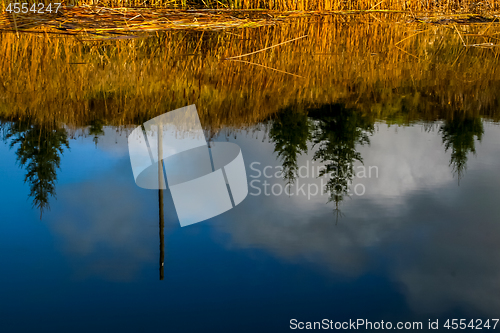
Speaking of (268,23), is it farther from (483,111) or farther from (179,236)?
(179,236)

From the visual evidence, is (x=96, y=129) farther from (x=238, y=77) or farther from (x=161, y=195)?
(x=238, y=77)

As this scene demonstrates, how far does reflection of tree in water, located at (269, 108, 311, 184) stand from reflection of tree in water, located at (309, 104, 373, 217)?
9 cm

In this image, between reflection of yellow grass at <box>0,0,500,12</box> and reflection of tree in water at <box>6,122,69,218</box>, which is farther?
reflection of yellow grass at <box>0,0,500,12</box>

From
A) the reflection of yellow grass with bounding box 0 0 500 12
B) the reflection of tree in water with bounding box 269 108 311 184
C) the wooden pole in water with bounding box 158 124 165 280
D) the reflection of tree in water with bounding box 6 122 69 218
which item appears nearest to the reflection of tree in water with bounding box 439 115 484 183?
the reflection of tree in water with bounding box 269 108 311 184

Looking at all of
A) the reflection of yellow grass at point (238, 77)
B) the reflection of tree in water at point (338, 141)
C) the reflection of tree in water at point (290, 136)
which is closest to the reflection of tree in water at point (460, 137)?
the reflection of yellow grass at point (238, 77)

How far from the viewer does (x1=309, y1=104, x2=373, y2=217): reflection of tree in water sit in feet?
12.3

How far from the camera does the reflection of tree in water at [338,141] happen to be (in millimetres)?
3734

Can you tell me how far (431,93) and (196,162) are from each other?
307cm

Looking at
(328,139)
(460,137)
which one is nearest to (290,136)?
(328,139)

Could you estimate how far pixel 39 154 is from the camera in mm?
4230

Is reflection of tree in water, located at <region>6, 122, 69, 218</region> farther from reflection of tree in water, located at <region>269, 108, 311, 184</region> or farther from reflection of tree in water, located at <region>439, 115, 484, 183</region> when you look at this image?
reflection of tree in water, located at <region>439, 115, 484, 183</region>

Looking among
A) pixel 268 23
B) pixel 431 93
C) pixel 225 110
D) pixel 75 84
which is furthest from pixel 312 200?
pixel 268 23

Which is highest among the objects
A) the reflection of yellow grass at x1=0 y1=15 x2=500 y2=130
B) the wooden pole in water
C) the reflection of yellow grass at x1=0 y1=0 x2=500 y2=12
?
the reflection of yellow grass at x1=0 y1=0 x2=500 y2=12

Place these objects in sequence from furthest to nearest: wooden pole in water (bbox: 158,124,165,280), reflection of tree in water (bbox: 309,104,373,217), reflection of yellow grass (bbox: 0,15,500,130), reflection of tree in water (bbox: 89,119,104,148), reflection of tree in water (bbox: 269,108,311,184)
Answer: reflection of yellow grass (bbox: 0,15,500,130), reflection of tree in water (bbox: 89,119,104,148), reflection of tree in water (bbox: 269,108,311,184), reflection of tree in water (bbox: 309,104,373,217), wooden pole in water (bbox: 158,124,165,280)
